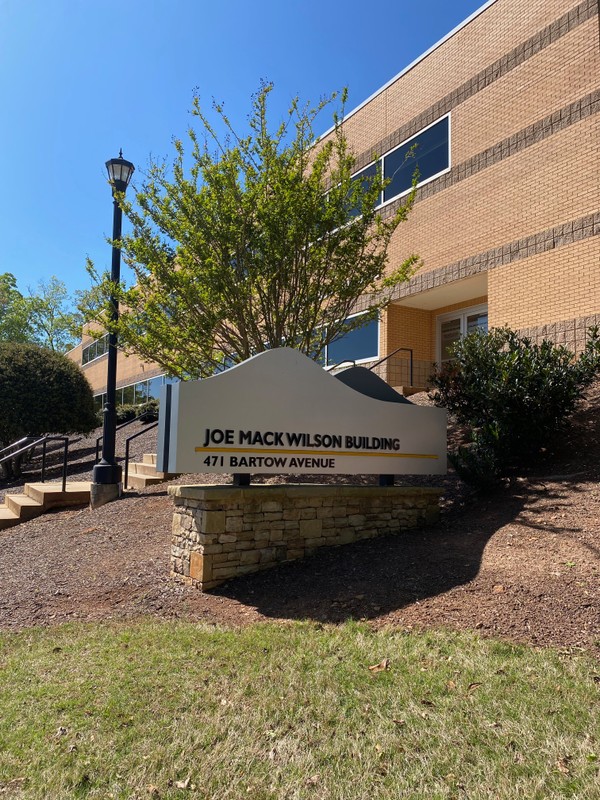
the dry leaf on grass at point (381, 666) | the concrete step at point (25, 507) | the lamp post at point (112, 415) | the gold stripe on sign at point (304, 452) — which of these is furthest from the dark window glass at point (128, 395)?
the dry leaf on grass at point (381, 666)

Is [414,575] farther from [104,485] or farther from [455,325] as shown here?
[455,325]

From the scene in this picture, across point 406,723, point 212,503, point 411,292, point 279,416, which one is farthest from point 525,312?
point 406,723

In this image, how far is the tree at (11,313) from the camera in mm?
44812

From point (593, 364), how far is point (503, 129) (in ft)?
22.0

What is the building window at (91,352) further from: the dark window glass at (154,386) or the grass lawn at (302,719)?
the grass lawn at (302,719)

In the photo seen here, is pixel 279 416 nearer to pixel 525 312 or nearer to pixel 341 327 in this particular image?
pixel 341 327

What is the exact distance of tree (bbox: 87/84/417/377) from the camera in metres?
8.02

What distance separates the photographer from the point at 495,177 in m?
12.3

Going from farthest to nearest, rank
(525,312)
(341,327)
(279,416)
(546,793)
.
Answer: (525,312)
(341,327)
(279,416)
(546,793)

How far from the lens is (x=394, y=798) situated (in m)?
2.44

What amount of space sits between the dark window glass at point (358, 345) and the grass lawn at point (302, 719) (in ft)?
36.6

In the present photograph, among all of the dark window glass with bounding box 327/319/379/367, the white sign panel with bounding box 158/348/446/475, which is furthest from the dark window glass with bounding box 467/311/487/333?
the white sign panel with bounding box 158/348/446/475

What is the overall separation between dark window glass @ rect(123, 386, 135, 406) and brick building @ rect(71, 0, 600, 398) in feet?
52.8

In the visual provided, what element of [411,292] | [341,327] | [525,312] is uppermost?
[411,292]
